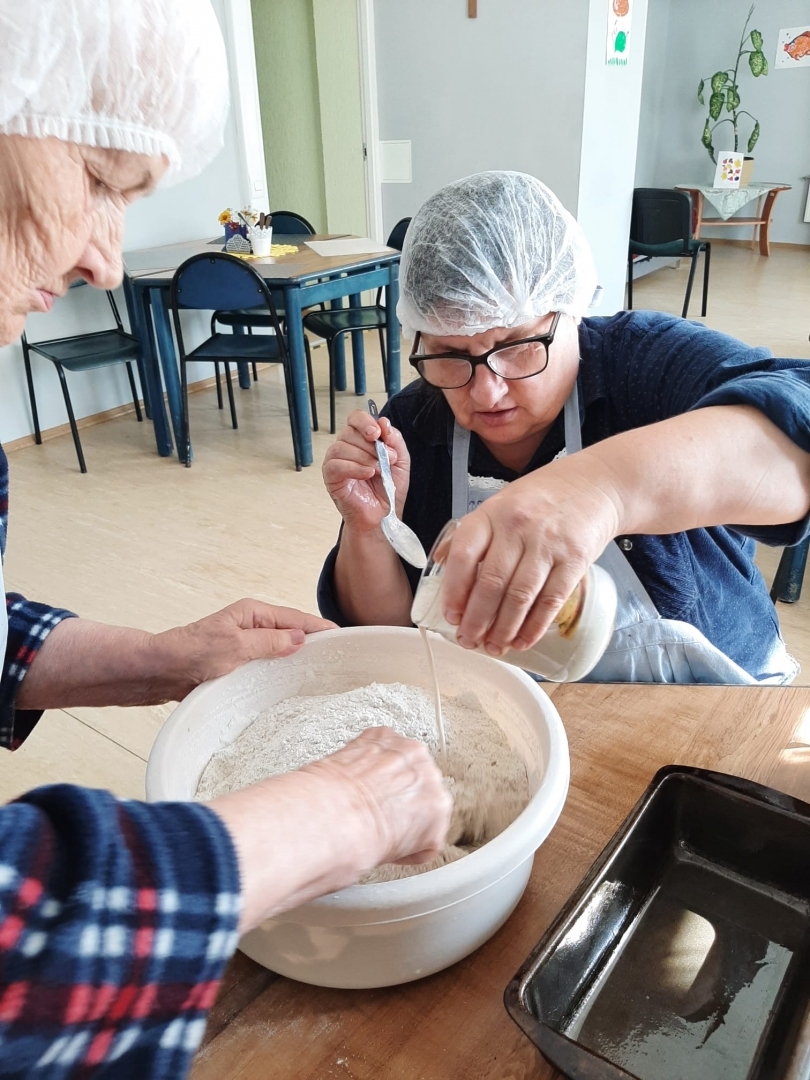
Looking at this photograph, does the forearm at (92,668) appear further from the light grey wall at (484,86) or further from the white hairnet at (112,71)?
the light grey wall at (484,86)

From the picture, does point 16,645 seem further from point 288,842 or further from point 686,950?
point 686,950

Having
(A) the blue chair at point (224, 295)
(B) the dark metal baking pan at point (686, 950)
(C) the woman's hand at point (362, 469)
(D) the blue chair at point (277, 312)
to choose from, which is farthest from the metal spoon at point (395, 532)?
(D) the blue chair at point (277, 312)

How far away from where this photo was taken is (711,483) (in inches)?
31.7

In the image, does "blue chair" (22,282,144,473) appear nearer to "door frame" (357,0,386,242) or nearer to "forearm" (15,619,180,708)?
"door frame" (357,0,386,242)

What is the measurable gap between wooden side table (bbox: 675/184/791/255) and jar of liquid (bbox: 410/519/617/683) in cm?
754

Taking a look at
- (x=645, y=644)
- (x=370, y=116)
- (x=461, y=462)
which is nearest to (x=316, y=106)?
(x=370, y=116)

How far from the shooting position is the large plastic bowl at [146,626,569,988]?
0.58 m

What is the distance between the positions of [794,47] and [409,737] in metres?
8.46

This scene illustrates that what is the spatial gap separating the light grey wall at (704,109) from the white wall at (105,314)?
4862mm

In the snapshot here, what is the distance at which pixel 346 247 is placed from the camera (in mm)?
3855

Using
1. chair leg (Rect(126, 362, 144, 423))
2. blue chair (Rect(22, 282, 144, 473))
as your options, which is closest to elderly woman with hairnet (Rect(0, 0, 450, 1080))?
blue chair (Rect(22, 282, 144, 473))

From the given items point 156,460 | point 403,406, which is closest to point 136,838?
point 403,406

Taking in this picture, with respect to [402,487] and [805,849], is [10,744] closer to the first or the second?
[402,487]

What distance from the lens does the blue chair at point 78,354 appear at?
3396mm
